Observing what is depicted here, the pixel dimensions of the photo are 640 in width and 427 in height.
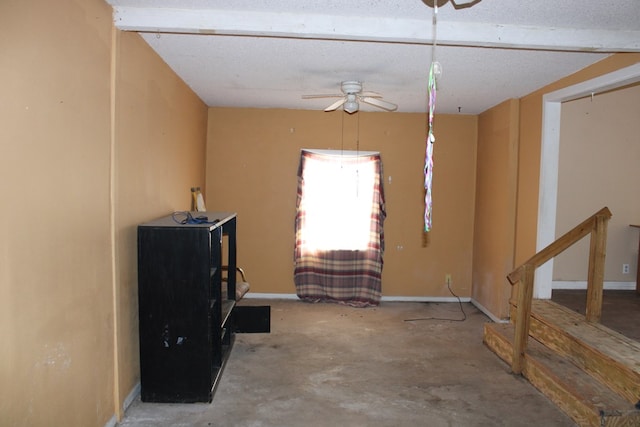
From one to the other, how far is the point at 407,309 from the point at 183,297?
3.07 meters

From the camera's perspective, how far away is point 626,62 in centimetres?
288

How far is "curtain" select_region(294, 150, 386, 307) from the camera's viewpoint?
17.1 feet

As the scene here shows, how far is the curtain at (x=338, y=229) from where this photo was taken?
5.22m

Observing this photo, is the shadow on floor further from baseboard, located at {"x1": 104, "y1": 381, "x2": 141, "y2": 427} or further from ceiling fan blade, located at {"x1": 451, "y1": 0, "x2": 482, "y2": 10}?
baseboard, located at {"x1": 104, "y1": 381, "x2": 141, "y2": 427}

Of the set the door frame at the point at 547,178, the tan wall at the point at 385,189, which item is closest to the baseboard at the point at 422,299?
the tan wall at the point at 385,189

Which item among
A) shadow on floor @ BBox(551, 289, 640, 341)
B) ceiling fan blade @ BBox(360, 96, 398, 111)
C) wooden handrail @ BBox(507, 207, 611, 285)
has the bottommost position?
shadow on floor @ BBox(551, 289, 640, 341)

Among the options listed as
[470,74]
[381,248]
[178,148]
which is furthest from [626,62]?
[178,148]

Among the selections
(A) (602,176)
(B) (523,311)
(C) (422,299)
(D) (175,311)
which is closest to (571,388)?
(B) (523,311)

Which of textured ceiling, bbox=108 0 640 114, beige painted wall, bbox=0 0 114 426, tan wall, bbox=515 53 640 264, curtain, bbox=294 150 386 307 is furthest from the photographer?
curtain, bbox=294 150 386 307

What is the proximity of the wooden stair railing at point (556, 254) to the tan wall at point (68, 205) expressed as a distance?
8.92ft

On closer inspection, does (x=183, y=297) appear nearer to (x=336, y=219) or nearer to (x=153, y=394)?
(x=153, y=394)

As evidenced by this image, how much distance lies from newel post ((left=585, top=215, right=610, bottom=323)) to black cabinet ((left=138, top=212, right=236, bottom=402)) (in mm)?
2708

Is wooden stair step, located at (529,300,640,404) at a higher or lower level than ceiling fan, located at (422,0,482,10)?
lower

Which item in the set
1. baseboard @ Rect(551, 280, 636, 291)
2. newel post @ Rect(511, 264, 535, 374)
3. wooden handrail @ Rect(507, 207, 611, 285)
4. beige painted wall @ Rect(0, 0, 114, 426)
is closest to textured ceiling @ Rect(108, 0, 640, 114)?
beige painted wall @ Rect(0, 0, 114, 426)
